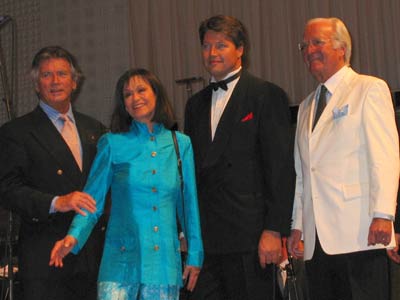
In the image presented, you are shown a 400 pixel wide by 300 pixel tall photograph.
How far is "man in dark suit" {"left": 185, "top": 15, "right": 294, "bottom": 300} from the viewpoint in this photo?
2883 mm

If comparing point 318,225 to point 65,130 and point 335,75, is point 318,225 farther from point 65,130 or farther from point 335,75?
point 65,130

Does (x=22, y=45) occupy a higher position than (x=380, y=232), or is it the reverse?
(x=22, y=45)

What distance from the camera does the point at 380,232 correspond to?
2664 mm

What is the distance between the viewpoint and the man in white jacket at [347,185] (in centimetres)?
272

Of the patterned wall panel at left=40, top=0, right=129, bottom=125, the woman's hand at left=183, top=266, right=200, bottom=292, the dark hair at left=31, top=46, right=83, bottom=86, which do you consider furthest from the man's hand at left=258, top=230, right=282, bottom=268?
the patterned wall panel at left=40, top=0, right=129, bottom=125

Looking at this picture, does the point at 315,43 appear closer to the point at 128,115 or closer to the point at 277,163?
the point at 277,163

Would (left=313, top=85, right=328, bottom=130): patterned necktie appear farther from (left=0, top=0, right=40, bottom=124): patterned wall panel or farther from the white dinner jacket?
(left=0, top=0, right=40, bottom=124): patterned wall panel

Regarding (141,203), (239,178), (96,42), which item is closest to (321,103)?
(239,178)

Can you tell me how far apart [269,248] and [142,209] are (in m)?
0.57

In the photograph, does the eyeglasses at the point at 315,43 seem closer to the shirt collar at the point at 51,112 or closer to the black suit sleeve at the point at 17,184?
the shirt collar at the point at 51,112

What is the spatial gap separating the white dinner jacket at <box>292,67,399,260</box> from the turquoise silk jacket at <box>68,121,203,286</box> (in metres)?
0.54

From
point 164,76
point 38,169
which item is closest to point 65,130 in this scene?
point 38,169

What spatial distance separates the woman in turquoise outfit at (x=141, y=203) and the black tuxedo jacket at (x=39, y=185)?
32 centimetres

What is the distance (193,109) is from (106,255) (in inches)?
35.7
